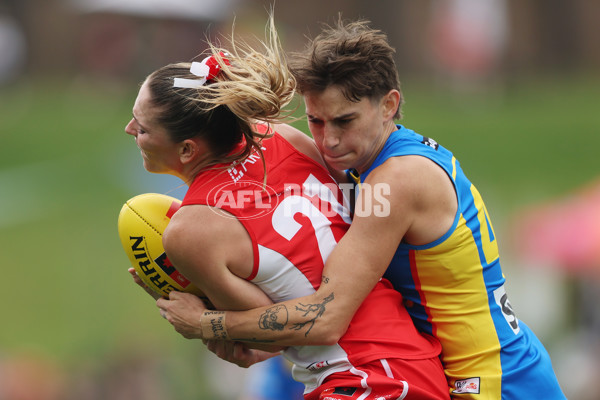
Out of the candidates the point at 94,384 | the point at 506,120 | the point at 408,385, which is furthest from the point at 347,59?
the point at 506,120

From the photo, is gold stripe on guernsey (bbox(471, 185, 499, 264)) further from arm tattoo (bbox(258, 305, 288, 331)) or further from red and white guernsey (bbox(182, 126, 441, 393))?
arm tattoo (bbox(258, 305, 288, 331))

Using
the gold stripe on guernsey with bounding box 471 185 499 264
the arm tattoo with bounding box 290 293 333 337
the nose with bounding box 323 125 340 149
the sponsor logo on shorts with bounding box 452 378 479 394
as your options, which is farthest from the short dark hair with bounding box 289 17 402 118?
the sponsor logo on shorts with bounding box 452 378 479 394

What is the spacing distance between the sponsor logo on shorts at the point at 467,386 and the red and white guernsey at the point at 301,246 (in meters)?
0.19

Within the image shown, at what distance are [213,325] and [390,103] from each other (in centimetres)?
135

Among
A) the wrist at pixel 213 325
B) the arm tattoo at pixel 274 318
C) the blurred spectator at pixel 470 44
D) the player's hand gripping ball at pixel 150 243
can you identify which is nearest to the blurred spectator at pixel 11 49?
the blurred spectator at pixel 470 44

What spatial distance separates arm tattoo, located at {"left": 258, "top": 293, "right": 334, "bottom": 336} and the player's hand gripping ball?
1.49 feet

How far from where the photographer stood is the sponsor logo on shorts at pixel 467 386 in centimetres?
402

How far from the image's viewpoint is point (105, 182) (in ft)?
73.2

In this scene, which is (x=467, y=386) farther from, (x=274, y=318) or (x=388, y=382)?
(x=274, y=318)

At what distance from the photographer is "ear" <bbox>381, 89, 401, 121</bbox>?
13.4ft

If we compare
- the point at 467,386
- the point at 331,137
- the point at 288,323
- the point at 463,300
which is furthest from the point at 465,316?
the point at 331,137

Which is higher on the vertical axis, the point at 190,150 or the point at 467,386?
the point at 190,150

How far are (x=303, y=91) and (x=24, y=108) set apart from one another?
2498 cm

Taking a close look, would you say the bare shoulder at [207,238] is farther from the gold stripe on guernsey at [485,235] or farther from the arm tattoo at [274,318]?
the gold stripe on guernsey at [485,235]
